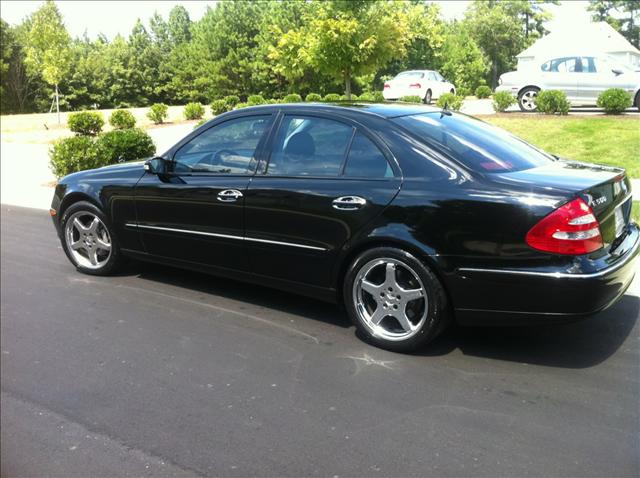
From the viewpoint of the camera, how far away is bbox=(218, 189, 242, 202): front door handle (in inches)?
184

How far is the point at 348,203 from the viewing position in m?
4.11

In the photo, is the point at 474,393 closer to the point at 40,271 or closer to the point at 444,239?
the point at 444,239

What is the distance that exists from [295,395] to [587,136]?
36.9 ft

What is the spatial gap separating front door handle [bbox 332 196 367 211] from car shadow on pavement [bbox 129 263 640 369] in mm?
965

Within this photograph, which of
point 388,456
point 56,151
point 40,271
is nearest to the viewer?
point 388,456

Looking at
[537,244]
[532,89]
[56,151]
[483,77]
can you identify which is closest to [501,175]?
[537,244]

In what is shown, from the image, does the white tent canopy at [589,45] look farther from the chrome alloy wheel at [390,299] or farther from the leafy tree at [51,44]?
the leafy tree at [51,44]

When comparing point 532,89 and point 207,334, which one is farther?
point 532,89

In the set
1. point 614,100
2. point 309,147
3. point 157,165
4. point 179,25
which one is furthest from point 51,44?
point 179,25

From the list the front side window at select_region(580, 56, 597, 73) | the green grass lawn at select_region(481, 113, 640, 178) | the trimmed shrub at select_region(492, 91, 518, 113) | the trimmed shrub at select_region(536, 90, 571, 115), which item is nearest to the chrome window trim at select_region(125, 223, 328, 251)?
the green grass lawn at select_region(481, 113, 640, 178)

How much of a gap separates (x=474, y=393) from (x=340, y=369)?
0.85 meters

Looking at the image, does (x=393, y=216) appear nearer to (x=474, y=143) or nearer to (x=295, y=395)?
(x=474, y=143)

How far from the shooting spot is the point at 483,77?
38.2m

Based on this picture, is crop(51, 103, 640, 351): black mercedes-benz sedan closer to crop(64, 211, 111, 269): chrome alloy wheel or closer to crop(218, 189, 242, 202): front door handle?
crop(218, 189, 242, 202): front door handle
